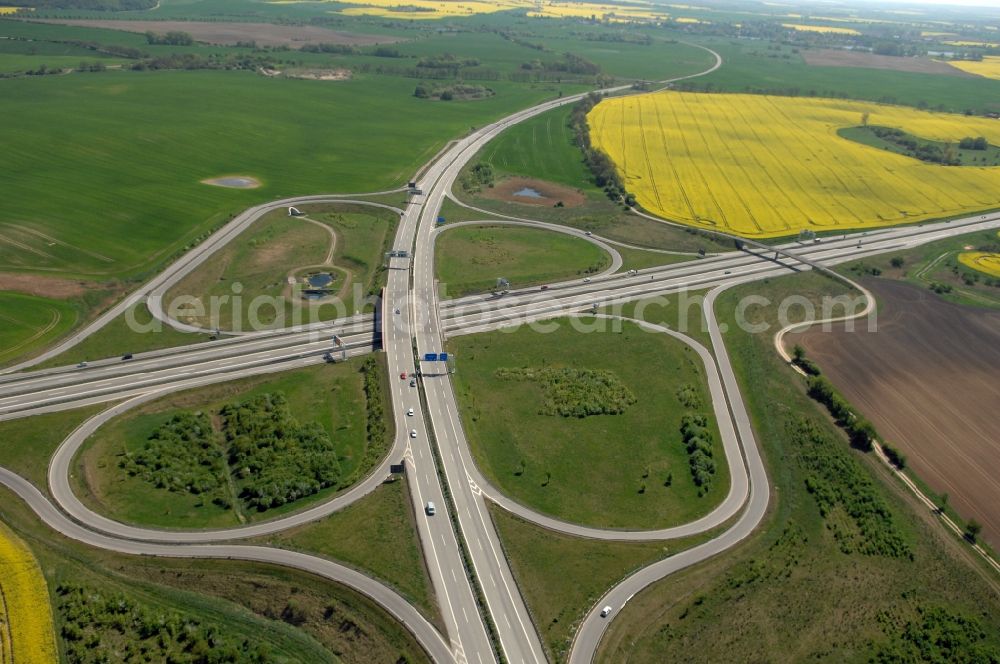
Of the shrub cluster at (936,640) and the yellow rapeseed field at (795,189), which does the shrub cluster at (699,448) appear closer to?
the shrub cluster at (936,640)

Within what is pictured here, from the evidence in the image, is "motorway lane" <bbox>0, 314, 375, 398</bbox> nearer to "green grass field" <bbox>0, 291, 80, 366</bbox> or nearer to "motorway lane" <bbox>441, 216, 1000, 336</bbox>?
"green grass field" <bbox>0, 291, 80, 366</bbox>

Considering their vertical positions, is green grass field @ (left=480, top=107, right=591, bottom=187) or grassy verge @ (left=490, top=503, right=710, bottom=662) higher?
green grass field @ (left=480, top=107, right=591, bottom=187)

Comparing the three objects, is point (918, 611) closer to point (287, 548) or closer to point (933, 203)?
point (287, 548)

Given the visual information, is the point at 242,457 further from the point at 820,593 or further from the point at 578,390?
the point at 820,593

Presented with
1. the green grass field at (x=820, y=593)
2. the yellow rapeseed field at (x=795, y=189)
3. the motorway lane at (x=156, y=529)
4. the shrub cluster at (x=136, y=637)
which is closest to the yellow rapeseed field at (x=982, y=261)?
the yellow rapeseed field at (x=795, y=189)

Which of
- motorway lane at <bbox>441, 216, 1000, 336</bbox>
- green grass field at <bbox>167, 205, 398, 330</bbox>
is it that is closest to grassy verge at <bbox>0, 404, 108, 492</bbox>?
green grass field at <bbox>167, 205, 398, 330</bbox>

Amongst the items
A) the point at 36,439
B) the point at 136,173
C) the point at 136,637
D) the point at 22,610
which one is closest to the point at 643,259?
the point at 136,637
